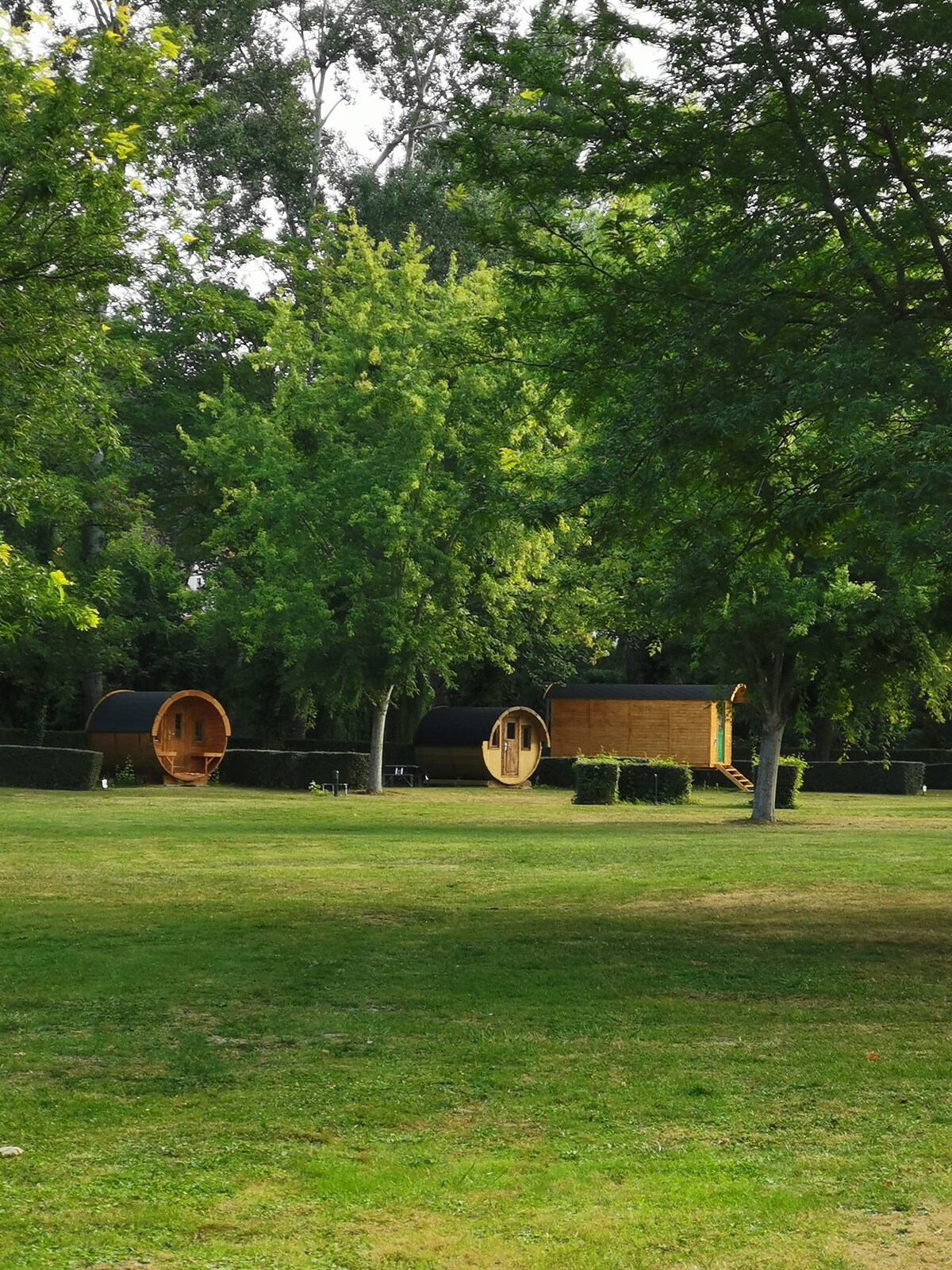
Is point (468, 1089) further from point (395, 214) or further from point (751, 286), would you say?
point (395, 214)

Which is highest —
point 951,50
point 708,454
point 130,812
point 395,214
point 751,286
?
point 395,214

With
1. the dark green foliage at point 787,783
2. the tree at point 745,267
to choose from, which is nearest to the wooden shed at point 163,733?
the dark green foliage at point 787,783

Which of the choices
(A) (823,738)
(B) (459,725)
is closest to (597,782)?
(B) (459,725)

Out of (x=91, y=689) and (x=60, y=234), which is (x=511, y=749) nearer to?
(x=91, y=689)

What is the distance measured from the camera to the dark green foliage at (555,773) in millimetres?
49375

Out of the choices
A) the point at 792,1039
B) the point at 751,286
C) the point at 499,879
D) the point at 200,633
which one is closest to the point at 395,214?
the point at 200,633

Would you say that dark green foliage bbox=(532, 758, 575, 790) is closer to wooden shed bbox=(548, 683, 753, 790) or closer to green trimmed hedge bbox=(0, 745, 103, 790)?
wooden shed bbox=(548, 683, 753, 790)

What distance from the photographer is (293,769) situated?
4172 centimetres

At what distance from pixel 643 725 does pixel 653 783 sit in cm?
1123

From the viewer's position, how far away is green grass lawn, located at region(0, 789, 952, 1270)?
539 centimetres

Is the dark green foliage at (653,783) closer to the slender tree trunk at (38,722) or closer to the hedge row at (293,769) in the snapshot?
the hedge row at (293,769)

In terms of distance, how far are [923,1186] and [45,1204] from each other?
3.30 m

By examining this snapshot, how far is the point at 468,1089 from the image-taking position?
25.1 feet

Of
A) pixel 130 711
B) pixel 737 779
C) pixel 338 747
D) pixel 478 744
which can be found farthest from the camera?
pixel 338 747
